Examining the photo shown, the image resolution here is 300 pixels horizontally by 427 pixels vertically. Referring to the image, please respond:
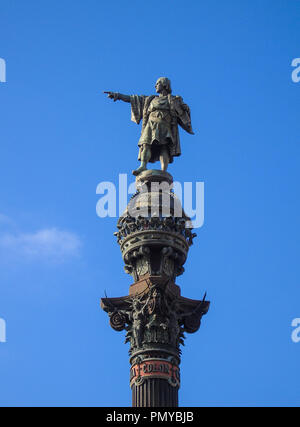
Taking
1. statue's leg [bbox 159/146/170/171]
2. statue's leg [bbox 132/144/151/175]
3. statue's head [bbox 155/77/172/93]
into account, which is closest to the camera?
statue's leg [bbox 132/144/151/175]

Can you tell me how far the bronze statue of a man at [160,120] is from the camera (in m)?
53.2

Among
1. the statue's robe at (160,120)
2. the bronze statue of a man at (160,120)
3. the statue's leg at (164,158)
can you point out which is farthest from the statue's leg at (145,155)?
the statue's leg at (164,158)

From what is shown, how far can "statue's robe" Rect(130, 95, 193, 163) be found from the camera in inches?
2095

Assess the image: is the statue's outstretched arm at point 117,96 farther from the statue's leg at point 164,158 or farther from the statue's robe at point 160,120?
the statue's leg at point 164,158

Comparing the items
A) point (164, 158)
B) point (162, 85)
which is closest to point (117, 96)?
point (162, 85)

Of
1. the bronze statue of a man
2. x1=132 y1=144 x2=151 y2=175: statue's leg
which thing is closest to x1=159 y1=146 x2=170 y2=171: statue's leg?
the bronze statue of a man

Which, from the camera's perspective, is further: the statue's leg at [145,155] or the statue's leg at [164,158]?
the statue's leg at [164,158]

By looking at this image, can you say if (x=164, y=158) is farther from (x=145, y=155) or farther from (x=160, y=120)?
(x=160, y=120)

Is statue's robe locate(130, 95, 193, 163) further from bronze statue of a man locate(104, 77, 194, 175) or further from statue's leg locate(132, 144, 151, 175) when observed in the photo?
statue's leg locate(132, 144, 151, 175)

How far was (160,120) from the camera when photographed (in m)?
53.3
